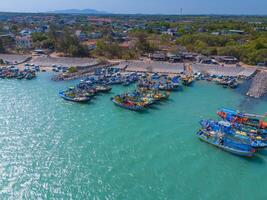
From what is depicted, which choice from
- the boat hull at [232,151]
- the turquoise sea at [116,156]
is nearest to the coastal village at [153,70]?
the boat hull at [232,151]

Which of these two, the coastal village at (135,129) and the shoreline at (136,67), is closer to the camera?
the coastal village at (135,129)

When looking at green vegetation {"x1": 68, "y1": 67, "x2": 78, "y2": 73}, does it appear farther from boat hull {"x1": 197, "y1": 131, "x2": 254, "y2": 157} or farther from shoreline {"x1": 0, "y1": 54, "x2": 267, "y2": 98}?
boat hull {"x1": 197, "y1": 131, "x2": 254, "y2": 157}

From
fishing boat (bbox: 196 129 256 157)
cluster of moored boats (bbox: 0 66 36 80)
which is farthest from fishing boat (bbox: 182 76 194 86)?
cluster of moored boats (bbox: 0 66 36 80)

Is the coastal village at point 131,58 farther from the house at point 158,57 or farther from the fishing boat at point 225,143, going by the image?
the fishing boat at point 225,143

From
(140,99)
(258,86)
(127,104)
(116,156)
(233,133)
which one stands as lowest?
(116,156)

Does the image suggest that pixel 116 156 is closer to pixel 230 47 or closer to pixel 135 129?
pixel 135 129

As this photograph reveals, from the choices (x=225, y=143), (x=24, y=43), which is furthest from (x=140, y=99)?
(x=24, y=43)
